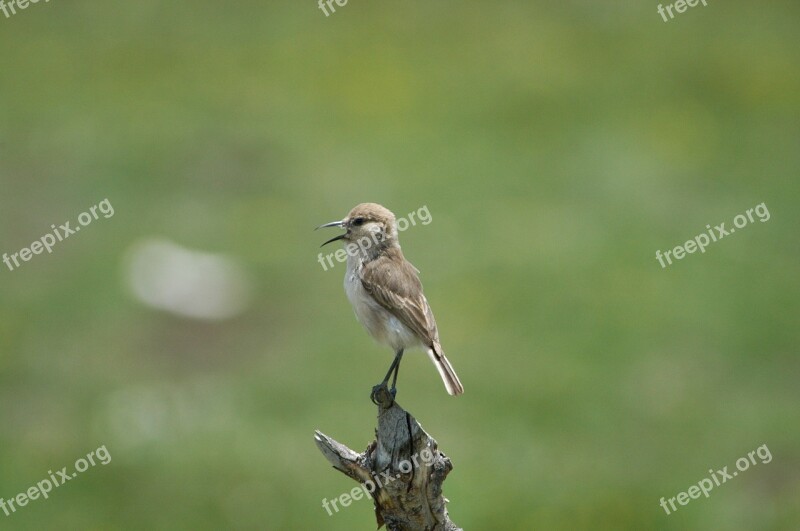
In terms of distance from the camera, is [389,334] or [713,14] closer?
[389,334]

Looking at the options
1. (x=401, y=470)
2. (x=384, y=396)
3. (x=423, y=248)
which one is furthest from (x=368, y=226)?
(x=423, y=248)

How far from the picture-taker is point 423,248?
22.8 m

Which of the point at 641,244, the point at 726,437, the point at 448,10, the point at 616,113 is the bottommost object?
the point at 726,437

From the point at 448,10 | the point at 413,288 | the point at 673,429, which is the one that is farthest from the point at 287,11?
the point at 413,288

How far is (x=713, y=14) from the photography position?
105 feet

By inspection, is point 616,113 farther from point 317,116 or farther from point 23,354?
point 23,354

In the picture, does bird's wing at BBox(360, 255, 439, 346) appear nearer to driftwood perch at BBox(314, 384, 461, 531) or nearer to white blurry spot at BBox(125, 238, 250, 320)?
driftwood perch at BBox(314, 384, 461, 531)

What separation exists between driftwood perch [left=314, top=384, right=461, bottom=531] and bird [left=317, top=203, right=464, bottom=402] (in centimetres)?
143

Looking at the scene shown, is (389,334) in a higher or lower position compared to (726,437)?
higher

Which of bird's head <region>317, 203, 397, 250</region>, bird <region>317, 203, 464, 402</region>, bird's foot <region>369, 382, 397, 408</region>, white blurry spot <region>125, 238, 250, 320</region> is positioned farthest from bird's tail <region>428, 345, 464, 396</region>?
white blurry spot <region>125, 238, 250, 320</region>

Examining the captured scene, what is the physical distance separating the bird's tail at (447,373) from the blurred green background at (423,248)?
5.78 metres

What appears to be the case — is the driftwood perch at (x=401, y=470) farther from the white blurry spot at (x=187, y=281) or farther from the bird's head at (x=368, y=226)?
the white blurry spot at (x=187, y=281)

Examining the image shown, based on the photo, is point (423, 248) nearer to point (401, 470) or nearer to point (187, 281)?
point (187, 281)

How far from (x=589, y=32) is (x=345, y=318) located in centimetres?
1383
